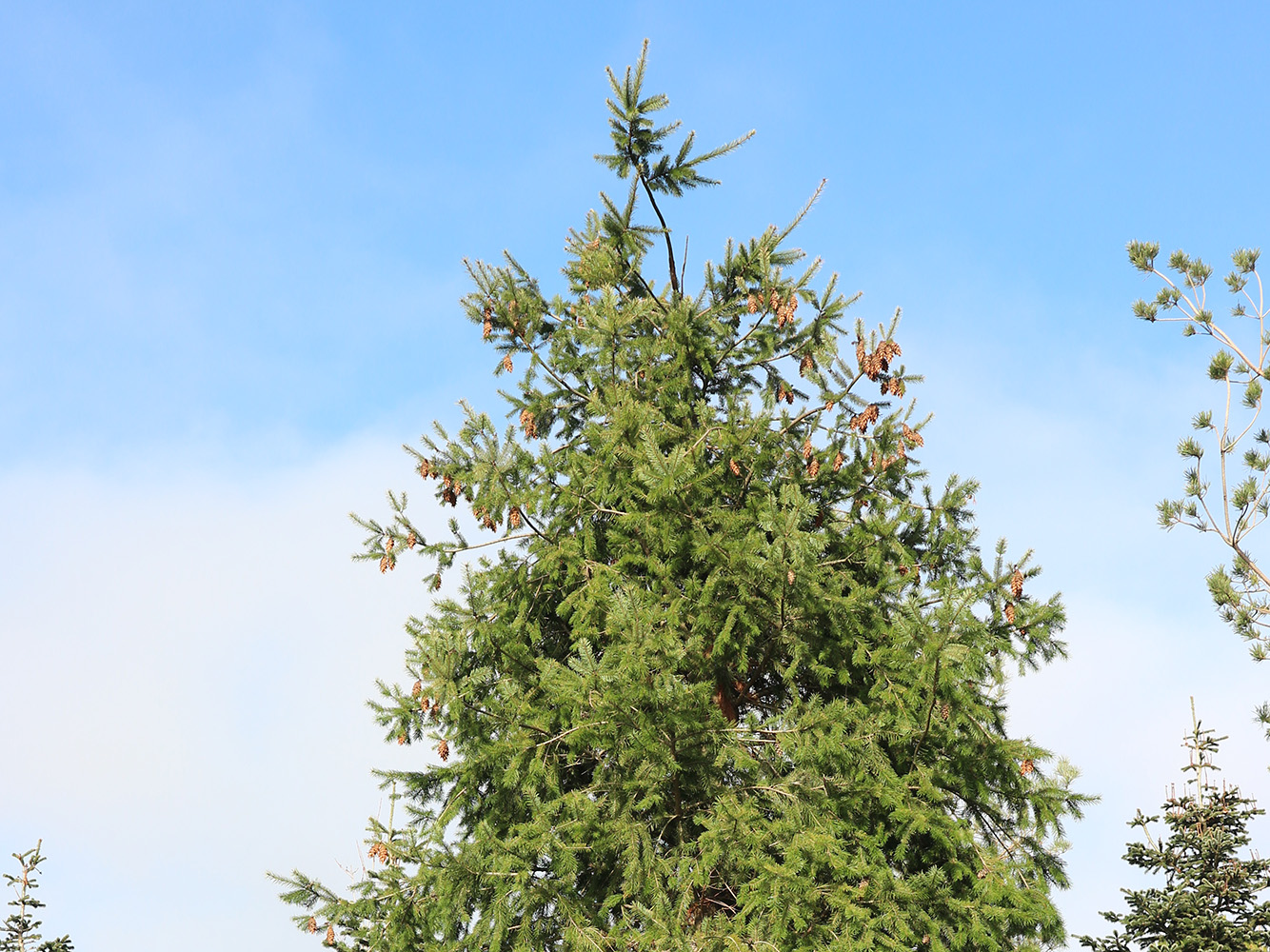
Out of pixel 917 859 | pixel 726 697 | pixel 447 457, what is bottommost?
pixel 917 859

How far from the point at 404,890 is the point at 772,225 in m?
7.35

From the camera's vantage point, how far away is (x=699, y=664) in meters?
10.1

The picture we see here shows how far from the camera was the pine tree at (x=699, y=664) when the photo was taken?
8703 mm

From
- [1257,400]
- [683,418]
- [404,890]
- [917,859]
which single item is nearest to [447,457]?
[683,418]

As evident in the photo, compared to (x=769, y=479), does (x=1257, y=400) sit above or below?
above

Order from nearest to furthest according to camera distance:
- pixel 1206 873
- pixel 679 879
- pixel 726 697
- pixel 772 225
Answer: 1. pixel 679 879
2. pixel 726 697
3. pixel 772 225
4. pixel 1206 873

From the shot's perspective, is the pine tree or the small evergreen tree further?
the small evergreen tree

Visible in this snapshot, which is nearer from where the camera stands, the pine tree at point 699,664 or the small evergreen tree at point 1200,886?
the pine tree at point 699,664

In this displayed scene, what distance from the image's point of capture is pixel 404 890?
974 cm

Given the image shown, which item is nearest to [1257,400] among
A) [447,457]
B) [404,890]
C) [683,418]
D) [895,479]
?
[895,479]

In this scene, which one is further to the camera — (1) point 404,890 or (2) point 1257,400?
(2) point 1257,400

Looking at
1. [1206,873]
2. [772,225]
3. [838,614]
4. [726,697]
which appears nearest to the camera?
[838,614]

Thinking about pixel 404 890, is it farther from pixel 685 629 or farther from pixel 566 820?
pixel 685 629

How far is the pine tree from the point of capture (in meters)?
8.70
